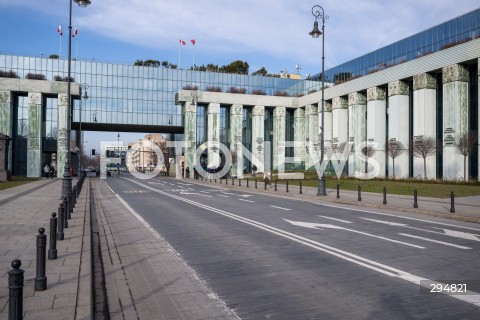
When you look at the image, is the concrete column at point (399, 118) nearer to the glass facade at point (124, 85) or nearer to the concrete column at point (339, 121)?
the concrete column at point (339, 121)

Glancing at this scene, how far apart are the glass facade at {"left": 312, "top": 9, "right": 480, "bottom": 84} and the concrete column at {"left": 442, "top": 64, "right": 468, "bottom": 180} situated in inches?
145

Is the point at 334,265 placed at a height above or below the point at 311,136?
below

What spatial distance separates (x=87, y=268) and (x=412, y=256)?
650cm

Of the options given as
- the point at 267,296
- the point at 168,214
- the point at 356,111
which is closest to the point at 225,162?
the point at 356,111

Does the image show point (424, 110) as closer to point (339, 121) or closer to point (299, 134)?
point (339, 121)

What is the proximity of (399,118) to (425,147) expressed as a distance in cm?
966

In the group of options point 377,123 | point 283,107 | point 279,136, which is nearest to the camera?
point 377,123

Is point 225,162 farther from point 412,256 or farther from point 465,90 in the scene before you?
point 412,256

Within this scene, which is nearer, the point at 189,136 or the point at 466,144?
the point at 466,144

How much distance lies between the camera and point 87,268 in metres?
7.26

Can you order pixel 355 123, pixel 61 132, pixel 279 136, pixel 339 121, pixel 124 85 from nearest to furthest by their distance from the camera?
pixel 355 123 → pixel 339 121 → pixel 61 132 → pixel 279 136 → pixel 124 85

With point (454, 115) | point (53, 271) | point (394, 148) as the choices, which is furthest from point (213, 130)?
point (53, 271)

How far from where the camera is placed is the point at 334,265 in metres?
8.03

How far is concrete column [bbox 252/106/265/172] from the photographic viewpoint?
70625 mm
